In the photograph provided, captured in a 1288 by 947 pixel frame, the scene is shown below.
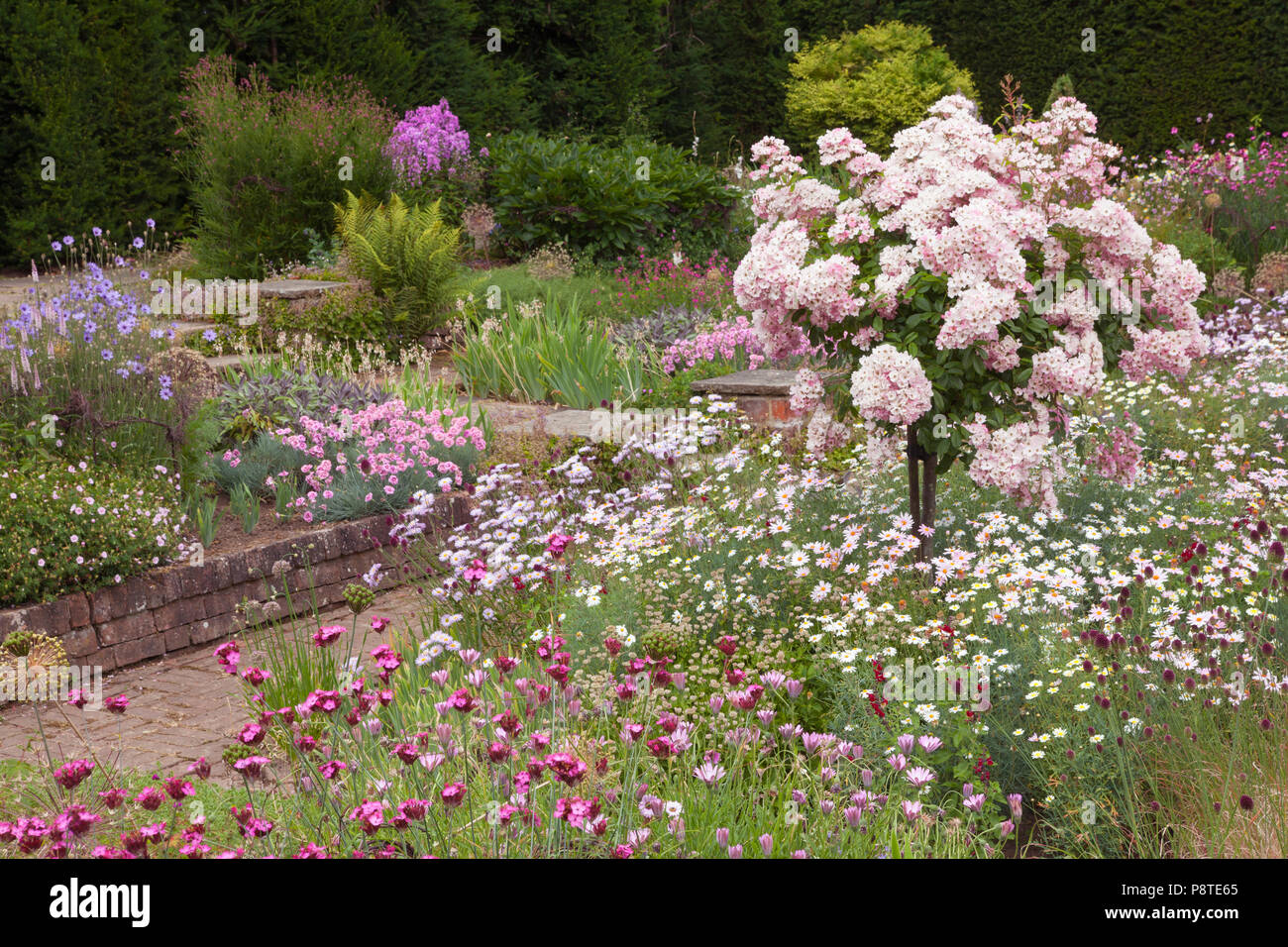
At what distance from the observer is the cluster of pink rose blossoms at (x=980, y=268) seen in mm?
4043

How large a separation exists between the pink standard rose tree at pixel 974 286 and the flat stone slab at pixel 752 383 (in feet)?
9.00

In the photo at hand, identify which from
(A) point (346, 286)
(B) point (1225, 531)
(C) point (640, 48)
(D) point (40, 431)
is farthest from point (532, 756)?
(C) point (640, 48)

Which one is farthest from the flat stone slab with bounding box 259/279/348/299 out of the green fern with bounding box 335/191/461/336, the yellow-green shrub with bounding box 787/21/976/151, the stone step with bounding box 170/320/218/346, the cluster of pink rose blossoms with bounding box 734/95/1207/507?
the yellow-green shrub with bounding box 787/21/976/151

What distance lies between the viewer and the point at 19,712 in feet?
16.5

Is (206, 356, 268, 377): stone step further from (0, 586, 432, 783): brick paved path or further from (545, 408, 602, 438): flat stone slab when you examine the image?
(0, 586, 432, 783): brick paved path

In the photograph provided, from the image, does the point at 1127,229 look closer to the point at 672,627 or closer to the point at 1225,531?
the point at 1225,531

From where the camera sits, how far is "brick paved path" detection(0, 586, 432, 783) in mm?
4516

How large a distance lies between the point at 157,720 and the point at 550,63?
56.8ft

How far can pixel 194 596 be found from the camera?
19.1 feet

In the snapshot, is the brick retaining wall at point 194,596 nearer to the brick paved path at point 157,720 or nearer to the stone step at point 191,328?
the brick paved path at point 157,720

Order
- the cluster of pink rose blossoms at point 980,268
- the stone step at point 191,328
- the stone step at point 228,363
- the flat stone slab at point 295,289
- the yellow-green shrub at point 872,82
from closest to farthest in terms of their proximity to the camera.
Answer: the cluster of pink rose blossoms at point 980,268 < the stone step at point 228,363 < the stone step at point 191,328 < the flat stone slab at point 295,289 < the yellow-green shrub at point 872,82

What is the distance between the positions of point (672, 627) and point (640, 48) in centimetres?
1899

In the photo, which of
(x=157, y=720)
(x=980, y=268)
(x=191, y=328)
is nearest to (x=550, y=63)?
(x=191, y=328)

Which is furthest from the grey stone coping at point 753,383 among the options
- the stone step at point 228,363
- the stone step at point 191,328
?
the stone step at point 191,328
